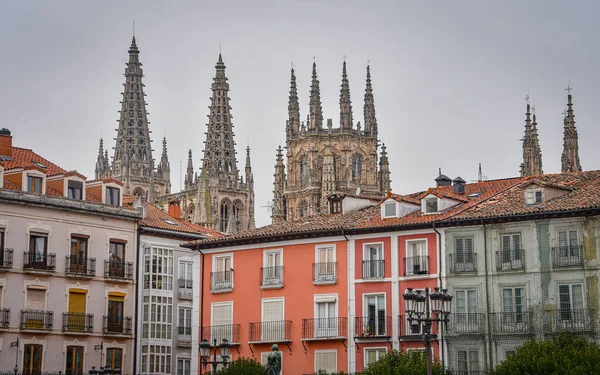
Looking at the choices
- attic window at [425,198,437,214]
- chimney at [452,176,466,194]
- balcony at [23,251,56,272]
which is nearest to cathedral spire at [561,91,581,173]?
chimney at [452,176,466,194]

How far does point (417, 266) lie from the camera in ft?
218

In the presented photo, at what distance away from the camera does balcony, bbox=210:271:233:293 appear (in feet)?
236

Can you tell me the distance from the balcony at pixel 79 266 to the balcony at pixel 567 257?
2711cm

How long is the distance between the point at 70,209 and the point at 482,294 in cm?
2438

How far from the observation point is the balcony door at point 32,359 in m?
70.8

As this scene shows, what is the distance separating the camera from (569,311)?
61656 millimetres

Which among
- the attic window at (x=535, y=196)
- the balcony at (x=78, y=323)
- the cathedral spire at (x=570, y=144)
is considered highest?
the cathedral spire at (x=570, y=144)

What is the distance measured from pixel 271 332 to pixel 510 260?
13.6 metres

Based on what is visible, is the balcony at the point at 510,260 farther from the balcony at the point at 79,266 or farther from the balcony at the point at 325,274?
the balcony at the point at 79,266

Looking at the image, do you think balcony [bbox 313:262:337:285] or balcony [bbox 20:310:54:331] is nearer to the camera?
balcony [bbox 313:262:337:285]

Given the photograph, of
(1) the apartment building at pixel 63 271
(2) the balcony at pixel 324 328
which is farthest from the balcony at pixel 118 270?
(2) the balcony at pixel 324 328

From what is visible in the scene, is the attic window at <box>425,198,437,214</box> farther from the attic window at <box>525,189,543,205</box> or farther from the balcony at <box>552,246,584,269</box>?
the balcony at <box>552,246,584,269</box>

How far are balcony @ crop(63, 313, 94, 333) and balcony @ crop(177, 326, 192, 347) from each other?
700 centimetres

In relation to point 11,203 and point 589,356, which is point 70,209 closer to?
point 11,203
